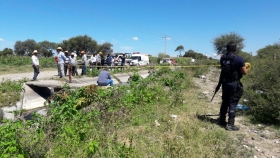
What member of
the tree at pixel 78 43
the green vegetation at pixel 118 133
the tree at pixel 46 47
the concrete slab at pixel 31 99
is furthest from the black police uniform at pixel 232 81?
the tree at pixel 46 47

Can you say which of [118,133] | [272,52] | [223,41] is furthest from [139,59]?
[118,133]

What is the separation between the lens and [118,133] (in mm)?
4109

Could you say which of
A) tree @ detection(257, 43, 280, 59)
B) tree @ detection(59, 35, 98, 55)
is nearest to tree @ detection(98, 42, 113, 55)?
tree @ detection(59, 35, 98, 55)

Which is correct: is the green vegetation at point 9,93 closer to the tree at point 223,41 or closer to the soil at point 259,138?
the soil at point 259,138

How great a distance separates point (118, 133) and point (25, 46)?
76143 millimetres

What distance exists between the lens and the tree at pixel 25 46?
69.5 m

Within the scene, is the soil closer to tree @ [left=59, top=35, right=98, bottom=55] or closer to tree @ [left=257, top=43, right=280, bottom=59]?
tree @ [left=257, top=43, right=280, bottom=59]

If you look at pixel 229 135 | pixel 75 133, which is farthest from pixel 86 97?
pixel 229 135

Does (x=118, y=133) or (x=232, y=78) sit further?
(x=232, y=78)

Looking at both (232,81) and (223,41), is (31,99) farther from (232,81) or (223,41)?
(223,41)

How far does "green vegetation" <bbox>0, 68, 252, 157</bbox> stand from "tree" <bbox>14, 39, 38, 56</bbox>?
72110 millimetres

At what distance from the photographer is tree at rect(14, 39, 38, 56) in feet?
228

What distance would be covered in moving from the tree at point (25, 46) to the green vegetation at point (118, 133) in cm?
7211

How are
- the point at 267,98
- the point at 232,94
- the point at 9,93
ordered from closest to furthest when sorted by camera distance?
the point at 232,94, the point at 267,98, the point at 9,93
